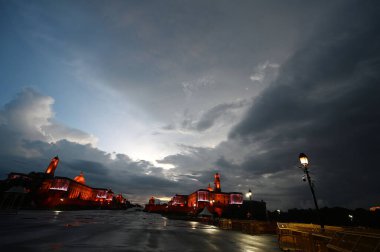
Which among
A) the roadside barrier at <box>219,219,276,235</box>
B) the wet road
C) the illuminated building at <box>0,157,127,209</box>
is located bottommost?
the wet road

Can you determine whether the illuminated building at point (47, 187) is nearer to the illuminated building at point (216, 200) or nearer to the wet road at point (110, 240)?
the illuminated building at point (216, 200)

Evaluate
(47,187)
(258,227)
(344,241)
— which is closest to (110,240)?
(344,241)

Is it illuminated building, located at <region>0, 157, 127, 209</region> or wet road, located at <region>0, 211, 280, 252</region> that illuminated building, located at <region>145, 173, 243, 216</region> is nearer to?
illuminated building, located at <region>0, 157, 127, 209</region>

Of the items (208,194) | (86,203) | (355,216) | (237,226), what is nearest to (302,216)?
(355,216)

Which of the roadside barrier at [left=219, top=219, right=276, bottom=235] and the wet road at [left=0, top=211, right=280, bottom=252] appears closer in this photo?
the wet road at [left=0, top=211, right=280, bottom=252]

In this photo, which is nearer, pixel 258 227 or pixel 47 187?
pixel 258 227

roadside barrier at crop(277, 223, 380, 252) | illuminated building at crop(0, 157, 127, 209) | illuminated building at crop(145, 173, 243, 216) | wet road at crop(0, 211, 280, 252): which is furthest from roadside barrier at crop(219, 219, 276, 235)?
illuminated building at crop(145, 173, 243, 216)

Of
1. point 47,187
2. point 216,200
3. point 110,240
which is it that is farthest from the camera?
point 216,200

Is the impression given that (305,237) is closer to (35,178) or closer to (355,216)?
(355,216)

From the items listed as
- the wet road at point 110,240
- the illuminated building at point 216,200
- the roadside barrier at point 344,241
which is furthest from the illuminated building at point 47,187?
the roadside barrier at point 344,241

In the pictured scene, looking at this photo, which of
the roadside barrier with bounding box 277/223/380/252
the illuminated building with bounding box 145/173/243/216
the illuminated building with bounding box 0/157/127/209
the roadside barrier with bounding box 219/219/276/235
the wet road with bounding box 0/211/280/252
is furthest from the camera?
the illuminated building with bounding box 145/173/243/216

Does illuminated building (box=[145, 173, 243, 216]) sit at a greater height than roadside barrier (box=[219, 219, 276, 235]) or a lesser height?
greater

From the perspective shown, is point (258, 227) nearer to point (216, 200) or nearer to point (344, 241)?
point (344, 241)

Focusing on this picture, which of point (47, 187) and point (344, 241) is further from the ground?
point (47, 187)
